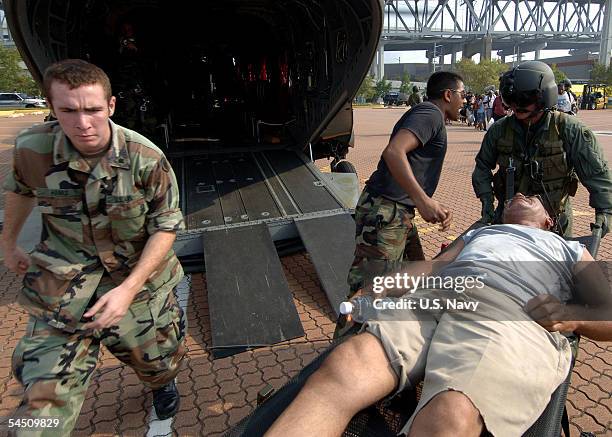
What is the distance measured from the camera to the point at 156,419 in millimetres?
2465

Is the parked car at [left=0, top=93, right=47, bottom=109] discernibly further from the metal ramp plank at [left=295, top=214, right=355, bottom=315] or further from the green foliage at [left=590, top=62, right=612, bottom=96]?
the green foliage at [left=590, top=62, right=612, bottom=96]

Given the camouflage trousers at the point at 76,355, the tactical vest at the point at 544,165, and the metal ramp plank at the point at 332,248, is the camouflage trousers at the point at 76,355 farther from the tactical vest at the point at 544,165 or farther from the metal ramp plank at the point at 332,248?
the tactical vest at the point at 544,165

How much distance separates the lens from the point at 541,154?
2648 millimetres

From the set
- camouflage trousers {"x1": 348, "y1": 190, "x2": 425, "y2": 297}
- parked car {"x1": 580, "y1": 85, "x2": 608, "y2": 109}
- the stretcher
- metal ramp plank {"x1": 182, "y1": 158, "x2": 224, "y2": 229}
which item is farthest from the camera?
parked car {"x1": 580, "y1": 85, "x2": 608, "y2": 109}

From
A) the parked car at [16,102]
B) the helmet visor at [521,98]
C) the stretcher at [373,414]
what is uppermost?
the parked car at [16,102]

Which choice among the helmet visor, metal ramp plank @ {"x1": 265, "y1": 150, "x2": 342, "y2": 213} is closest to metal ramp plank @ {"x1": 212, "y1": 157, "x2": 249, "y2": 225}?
metal ramp plank @ {"x1": 265, "y1": 150, "x2": 342, "y2": 213}

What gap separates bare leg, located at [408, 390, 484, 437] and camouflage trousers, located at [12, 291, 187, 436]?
122cm

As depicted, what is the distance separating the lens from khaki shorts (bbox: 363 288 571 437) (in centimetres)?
148

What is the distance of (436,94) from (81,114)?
1828mm

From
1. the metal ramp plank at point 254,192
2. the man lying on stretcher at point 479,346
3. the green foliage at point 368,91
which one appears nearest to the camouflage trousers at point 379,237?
the man lying on stretcher at point 479,346

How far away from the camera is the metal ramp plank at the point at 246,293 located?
10.4 feet

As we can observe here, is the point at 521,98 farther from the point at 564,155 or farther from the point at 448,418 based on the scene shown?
the point at 448,418

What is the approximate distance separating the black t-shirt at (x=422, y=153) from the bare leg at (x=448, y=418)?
1.33 m

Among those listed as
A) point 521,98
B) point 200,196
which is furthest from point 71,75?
point 200,196
